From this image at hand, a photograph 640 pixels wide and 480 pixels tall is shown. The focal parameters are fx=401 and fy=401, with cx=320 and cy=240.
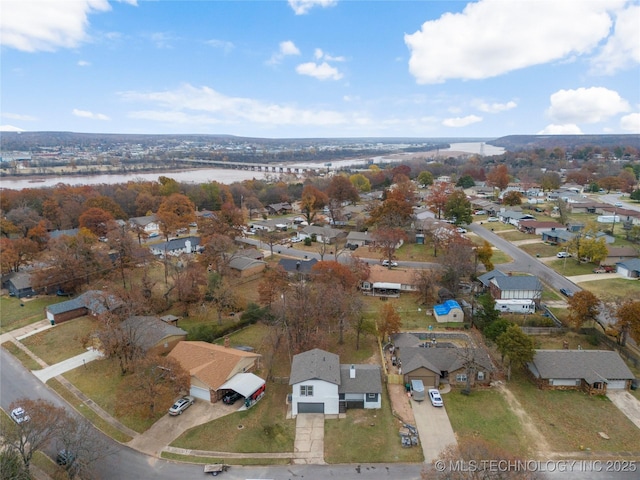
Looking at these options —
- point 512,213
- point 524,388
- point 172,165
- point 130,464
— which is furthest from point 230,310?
point 172,165

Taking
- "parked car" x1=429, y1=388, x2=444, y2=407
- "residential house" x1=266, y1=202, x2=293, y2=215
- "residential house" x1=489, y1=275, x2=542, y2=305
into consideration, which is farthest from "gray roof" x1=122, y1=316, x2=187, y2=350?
"residential house" x1=266, y1=202, x2=293, y2=215

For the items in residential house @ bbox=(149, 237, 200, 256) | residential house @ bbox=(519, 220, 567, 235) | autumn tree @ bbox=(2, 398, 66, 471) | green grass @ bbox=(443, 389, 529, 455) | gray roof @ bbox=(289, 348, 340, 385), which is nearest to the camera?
autumn tree @ bbox=(2, 398, 66, 471)

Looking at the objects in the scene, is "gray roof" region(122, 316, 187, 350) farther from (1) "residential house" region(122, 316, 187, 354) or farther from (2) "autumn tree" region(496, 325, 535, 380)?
(2) "autumn tree" region(496, 325, 535, 380)

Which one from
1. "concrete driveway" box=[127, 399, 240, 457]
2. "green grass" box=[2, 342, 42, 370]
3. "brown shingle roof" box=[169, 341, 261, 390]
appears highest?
"brown shingle roof" box=[169, 341, 261, 390]

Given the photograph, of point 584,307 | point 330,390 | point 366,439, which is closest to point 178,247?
point 330,390

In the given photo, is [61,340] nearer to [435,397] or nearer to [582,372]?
[435,397]

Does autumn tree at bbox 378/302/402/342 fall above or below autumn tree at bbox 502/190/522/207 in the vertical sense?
below

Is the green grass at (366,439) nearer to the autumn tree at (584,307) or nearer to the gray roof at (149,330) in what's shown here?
the gray roof at (149,330)
